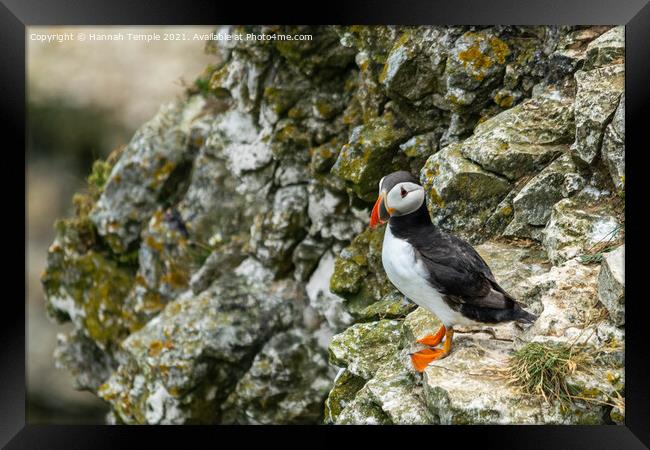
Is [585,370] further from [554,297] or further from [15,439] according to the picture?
[15,439]

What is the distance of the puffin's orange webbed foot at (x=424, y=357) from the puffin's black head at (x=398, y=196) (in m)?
0.96

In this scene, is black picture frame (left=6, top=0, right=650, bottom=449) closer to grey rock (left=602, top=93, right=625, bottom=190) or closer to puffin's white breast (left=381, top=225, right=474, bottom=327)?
grey rock (left=602, top=93, right=625, bottom=190)

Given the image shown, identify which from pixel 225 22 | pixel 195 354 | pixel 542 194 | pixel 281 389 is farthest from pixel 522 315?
pixel 195 354

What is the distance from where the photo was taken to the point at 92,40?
7938 millimetres

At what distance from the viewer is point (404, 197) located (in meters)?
4.13

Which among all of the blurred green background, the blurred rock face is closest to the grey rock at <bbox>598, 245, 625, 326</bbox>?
the blurred rock face

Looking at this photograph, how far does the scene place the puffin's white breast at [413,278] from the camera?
13.6 ft

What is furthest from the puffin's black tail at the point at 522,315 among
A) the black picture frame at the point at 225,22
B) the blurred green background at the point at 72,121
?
the blurred green background at the point at 72,121

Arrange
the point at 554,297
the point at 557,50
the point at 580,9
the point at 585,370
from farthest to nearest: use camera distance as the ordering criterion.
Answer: the point at 557,50 < the point at 580,9 < the point at 554,297 < the point at 585,370

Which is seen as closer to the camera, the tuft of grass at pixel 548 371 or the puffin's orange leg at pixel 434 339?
the tuft of grass at pixel 548 371

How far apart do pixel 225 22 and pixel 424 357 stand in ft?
10.2

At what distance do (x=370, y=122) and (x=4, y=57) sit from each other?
11.5ft

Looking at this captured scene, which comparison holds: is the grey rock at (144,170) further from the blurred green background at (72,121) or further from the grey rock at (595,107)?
the grey rock at (595,107)

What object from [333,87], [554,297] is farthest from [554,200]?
[333,87]
